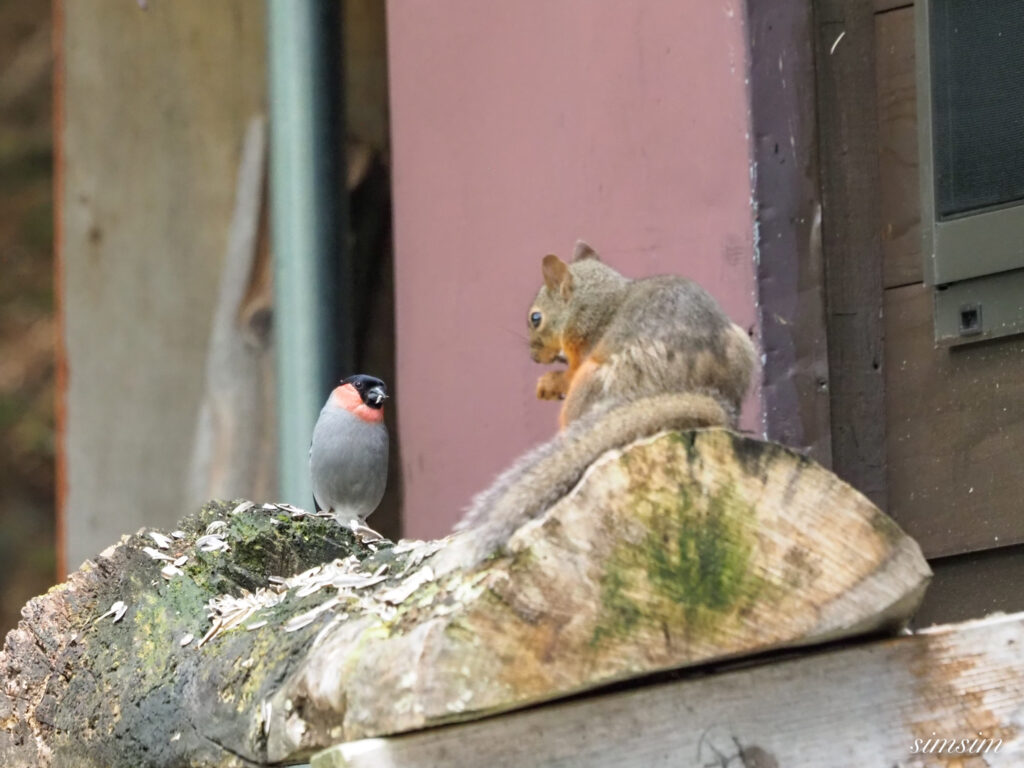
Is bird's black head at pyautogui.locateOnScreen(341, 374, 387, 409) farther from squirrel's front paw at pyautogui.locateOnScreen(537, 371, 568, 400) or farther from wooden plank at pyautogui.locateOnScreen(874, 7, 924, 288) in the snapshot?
wooden plank at pyautogui.locateOnScreen(874, 7, 924, 288)

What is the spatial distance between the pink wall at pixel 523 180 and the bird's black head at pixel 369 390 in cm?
11

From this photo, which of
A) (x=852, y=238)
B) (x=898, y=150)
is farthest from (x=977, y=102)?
(x=852, y=238)

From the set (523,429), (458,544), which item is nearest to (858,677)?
(458,544)

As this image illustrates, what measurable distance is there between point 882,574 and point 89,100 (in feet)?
14.1

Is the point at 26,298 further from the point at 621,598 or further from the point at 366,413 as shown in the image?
the point at 621,598

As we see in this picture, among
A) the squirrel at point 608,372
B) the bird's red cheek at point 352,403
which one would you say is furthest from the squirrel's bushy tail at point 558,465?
the bird's red cheek at point 352,403

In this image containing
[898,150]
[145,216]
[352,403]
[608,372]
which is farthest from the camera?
[145,216]

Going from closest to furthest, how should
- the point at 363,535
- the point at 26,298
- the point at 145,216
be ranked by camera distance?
1. the point at 363,535
2. the point at 145,216
3. the point at 26,298

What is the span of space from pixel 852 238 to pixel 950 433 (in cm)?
46

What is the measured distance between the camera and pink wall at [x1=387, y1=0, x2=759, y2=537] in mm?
3473

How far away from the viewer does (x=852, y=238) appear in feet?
11.0

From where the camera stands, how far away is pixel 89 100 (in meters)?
5.55

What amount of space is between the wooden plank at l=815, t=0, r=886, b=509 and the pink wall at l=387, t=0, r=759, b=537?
0.17m

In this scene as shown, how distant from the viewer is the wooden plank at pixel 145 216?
5480 millimetres
